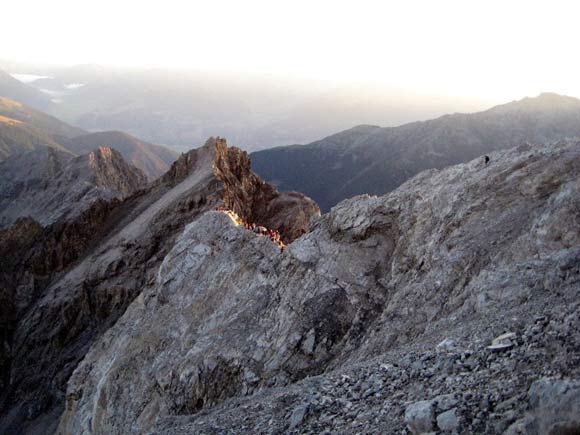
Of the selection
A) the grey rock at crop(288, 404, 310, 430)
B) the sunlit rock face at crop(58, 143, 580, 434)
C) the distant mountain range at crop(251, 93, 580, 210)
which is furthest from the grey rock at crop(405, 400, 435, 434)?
the distant mountain range at crop(251, 93, 580, 210)

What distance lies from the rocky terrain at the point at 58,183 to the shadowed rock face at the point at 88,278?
15.1 meters

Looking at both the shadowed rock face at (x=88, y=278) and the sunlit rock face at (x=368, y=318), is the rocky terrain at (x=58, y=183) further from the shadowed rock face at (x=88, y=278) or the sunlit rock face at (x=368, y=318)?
the sunlit rock face at (x=368, y=318)

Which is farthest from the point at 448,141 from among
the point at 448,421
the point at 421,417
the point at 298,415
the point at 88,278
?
the point at 448,421

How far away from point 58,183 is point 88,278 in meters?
45.5

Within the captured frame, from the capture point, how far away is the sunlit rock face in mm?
9969

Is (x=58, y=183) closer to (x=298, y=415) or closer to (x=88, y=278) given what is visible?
(x=88, y=278)

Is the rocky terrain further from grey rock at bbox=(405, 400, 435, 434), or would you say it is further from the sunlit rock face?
grey rock at bbox=(405, 400, 435, 434)

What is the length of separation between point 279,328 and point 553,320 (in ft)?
40.9

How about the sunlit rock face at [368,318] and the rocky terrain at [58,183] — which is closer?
the sunlit rock face at [368,318]

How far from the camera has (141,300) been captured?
98.5 feet

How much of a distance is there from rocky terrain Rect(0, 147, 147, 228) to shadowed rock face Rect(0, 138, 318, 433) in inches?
594

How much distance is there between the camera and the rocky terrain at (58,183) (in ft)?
253

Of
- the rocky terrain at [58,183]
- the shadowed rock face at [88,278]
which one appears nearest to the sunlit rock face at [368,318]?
the shadowed rock face at [88,278]

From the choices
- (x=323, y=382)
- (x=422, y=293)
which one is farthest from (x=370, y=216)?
(x=323, y=382)
